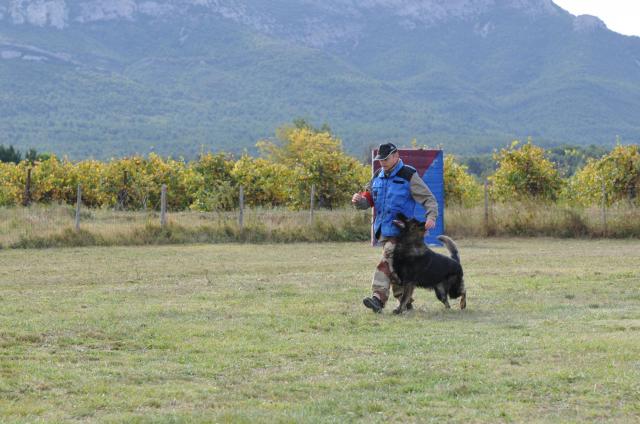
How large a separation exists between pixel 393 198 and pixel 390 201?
50mm

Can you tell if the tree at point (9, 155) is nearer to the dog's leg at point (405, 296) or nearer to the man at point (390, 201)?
the man at point (390, 201)

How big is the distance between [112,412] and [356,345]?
328 cm

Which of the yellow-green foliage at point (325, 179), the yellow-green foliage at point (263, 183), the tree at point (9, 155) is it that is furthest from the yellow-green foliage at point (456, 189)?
the tree at point (9, 155)

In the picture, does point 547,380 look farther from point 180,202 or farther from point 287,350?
point 180,202

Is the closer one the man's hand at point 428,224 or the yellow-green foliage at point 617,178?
the man's hand at point 428,224

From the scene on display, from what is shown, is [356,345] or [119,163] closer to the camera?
[356,345]

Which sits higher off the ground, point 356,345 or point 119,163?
point 119,163

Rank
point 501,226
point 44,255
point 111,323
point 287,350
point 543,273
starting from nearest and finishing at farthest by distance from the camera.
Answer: point 287,350, point 111,323, point 543,273, point 44,255, point 501,226

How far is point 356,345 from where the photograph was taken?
396 inches

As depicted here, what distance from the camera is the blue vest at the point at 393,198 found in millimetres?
12555

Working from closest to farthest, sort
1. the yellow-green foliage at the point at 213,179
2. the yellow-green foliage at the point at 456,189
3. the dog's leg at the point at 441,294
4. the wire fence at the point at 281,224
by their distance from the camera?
the dog's leg at the point at 441,294 < the wire fence at the point at 281,224 < the yellow-green foliage at the point at 213,179 < the yellow-green foliage at the point at 456,189

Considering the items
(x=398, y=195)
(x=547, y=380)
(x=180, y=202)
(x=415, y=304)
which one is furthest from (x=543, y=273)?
(x=180, y=202)

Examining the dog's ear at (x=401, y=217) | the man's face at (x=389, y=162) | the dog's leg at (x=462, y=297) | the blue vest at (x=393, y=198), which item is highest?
the man's face at (x=389, y=162)

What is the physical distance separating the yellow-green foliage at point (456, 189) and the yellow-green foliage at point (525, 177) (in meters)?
1.02
